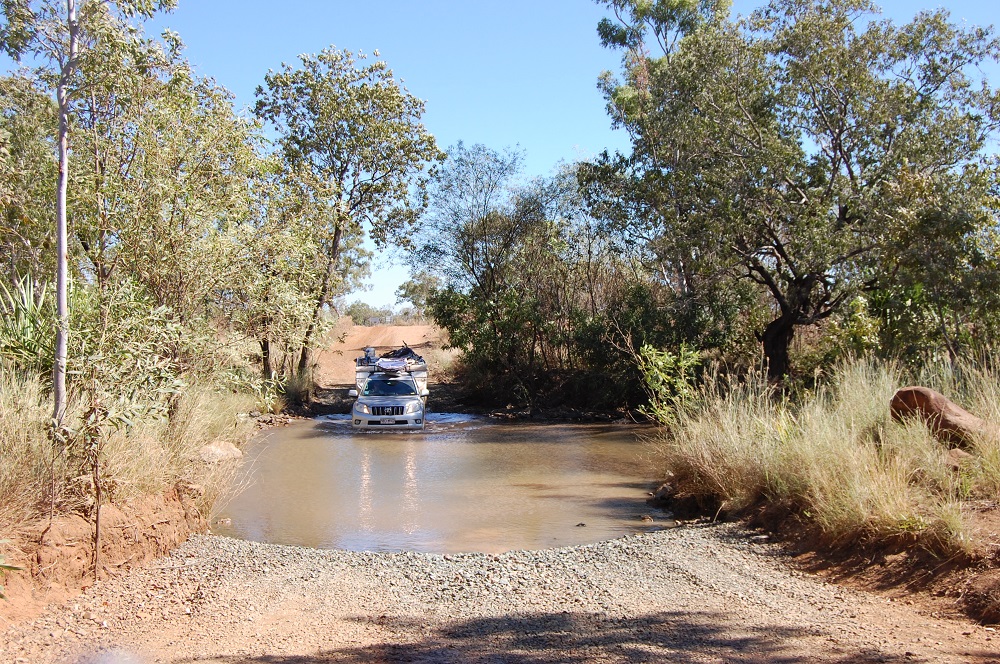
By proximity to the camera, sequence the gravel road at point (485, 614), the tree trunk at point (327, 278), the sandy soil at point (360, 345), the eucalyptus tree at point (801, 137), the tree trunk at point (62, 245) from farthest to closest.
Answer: the sandy soil at point (360, 345), the tree trunk at point (327, 278), the eucalyptus tree at point (801, 137), the tree trunk at point (62, 245), the gravel road at point (485, 614)

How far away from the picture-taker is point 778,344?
21312mm

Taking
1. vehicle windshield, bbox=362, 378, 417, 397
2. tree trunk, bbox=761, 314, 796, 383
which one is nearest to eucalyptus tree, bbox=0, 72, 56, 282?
vehicle windshield, bbox=362, 378, 417, 397

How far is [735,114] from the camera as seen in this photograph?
2022 centimetres

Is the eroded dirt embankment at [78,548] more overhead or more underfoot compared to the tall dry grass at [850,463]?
more underfoot

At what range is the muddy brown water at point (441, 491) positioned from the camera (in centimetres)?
980

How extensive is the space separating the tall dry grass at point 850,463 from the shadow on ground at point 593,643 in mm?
2075

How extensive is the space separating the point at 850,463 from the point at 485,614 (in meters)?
4.12

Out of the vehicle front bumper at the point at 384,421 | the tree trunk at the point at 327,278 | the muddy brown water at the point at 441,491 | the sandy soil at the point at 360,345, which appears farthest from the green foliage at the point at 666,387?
the sandy soil at the point at 360,345

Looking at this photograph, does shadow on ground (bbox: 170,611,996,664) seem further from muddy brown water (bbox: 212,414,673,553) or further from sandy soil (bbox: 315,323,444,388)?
sandy soil (bbox: 315,323,444,388)

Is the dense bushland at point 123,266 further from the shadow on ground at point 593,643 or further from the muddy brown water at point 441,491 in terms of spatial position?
the shadow on ground at point 593,643

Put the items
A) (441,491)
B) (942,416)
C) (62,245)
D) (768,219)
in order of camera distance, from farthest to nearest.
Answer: (768,219) → (441,491) → (942,416) → (62,245)

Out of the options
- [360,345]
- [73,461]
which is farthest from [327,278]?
[360,345]

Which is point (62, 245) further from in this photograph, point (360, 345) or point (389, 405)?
point (360, 345)

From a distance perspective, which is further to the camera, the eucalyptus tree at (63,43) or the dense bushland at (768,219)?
the dense bushland at (768,219)
